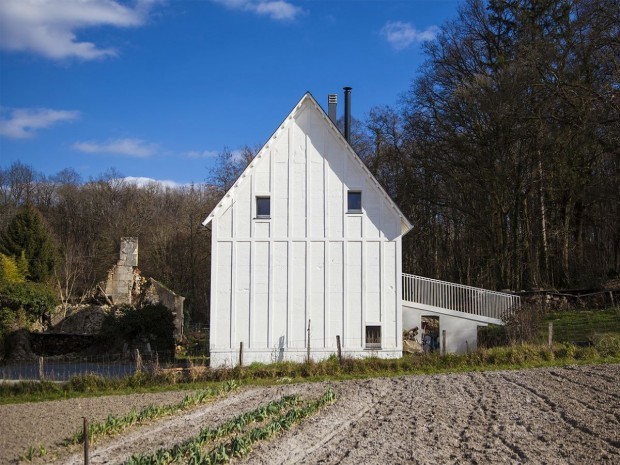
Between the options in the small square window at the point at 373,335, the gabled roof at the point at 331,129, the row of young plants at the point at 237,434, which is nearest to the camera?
the row of young plants at the point at 237,434

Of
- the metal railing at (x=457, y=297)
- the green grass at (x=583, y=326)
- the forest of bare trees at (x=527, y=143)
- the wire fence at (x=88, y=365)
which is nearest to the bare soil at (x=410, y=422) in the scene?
the green grass at (x=583, y=326)

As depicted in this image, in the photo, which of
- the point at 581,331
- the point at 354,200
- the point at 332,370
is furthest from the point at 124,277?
the point at 581,331

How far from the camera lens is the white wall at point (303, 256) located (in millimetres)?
21906

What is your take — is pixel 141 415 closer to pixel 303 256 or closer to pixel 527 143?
pixel 303 256

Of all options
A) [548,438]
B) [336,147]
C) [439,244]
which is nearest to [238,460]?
[548,438]

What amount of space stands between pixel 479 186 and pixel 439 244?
10.3m

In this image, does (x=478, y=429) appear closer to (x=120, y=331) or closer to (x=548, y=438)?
(x=548, y=438)

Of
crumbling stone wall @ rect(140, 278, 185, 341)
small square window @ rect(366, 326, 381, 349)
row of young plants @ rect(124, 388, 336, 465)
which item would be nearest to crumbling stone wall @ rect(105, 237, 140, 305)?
crumbling stone wall @ rect(140, 278, 185, 341)

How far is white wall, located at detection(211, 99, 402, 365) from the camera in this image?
21.9m

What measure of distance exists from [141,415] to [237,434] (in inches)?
116

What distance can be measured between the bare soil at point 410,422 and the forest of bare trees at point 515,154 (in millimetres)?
15501

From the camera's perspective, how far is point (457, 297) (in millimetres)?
25219

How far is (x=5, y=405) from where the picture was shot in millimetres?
15781

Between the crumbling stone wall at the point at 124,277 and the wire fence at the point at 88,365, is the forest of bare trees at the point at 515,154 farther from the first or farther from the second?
the wire fence at the point at 88,365
